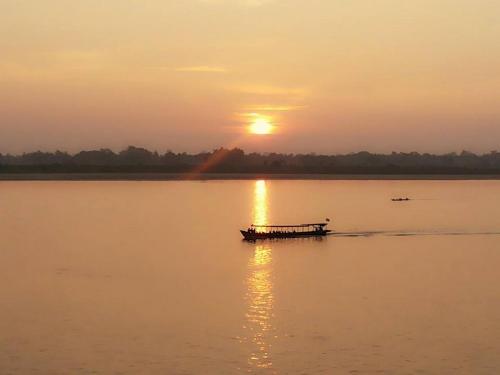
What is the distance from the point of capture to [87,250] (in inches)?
2589

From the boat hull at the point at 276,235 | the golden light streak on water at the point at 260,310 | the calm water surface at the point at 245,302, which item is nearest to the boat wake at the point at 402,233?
the calm water surface at the point at 245,302

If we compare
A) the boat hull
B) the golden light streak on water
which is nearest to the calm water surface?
the golden light streak on water

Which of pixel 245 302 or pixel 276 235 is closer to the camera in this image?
pixel 245 302

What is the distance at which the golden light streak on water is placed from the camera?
96.8ft

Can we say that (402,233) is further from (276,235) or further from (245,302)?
(245,302)

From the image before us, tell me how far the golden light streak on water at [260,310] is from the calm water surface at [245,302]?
8 centimetres

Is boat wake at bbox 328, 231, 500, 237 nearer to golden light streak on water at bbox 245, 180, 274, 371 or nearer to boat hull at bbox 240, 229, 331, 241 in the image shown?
boat hull at bbox 240, 229, 331, 241

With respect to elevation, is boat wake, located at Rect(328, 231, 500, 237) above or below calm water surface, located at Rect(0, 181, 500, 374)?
below

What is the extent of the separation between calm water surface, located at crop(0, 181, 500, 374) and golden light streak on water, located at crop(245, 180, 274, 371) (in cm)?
8

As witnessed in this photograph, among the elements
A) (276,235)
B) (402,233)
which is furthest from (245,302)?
(402,233)

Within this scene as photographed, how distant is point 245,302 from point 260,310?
2380mm

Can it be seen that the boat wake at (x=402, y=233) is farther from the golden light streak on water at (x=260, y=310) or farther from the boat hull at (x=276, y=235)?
the golden light streak on water at (x=260, y=310)

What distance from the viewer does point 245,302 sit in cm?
4094

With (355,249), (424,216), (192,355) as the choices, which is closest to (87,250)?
(355,249)
